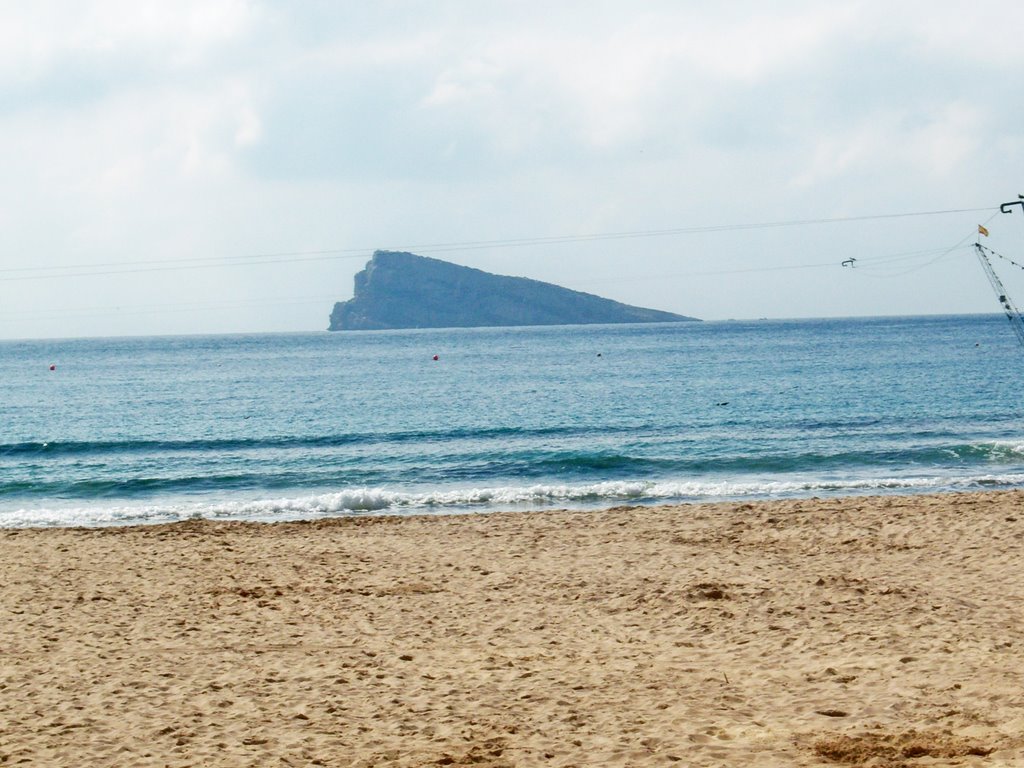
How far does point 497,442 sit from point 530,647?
25807 mm

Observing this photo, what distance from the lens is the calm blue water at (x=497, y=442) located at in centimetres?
2555

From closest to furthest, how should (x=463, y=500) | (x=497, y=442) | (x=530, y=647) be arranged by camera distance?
1. (x=530, y=647)
2. (x=463, y=500)
3. (x=497, y=442)

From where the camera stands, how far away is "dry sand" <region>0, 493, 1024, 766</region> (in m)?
8.35

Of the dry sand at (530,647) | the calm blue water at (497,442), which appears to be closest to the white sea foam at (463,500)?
the calm blue water at (497,442)

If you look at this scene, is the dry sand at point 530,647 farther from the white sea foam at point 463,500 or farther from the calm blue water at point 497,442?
the calm blue water at point 497,442

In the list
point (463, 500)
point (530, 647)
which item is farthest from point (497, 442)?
point (530, 647)

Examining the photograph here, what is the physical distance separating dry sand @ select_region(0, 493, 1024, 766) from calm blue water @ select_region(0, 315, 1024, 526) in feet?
21.4

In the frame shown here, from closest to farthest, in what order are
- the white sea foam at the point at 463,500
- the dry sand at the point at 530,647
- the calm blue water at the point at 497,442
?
1. the dry sand at the point at 530,647
2. the white sea foam at the point at 463,500
3. the calm blue water at the point at 497,442

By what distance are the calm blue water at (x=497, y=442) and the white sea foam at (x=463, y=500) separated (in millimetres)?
83

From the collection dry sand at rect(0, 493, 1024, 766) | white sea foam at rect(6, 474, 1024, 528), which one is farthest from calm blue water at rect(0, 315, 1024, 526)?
dry sand at rect(0, 493, 1024, 766)

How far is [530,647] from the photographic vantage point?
37.6ft

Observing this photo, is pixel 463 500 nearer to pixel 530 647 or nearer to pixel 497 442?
pixel 497 442

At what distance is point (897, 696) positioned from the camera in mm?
9141

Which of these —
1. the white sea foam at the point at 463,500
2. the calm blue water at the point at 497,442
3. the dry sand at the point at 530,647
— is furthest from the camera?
the calm blue water at the point at 497,442
